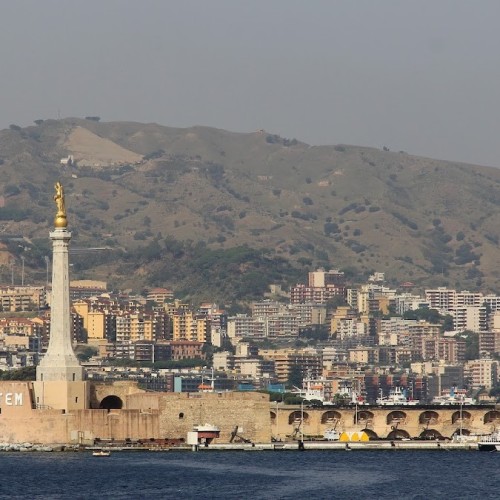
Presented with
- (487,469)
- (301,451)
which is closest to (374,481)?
(487,469)

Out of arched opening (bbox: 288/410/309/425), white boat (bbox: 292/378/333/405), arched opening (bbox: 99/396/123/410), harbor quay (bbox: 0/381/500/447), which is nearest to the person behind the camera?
harbor quay (bbox: 0/381/500/447)

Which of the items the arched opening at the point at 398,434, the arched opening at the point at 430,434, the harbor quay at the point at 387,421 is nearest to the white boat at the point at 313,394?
the harbor quay at the point at 387,421

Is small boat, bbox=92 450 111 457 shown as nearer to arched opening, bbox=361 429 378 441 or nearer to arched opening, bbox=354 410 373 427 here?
arched opening, bbox=361 429 378 441

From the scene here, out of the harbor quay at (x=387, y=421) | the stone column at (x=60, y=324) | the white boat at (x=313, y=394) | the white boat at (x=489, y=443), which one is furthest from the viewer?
the white boat at (x=313, y=394)

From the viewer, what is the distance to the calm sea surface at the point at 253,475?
82125 millimetres

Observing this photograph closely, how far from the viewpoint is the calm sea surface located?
269 ft

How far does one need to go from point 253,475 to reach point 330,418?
81.4 feet

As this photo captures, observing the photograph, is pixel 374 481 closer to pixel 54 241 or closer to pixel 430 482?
pixel 430 482

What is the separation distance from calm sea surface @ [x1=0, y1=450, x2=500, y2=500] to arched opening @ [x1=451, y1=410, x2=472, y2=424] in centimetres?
855

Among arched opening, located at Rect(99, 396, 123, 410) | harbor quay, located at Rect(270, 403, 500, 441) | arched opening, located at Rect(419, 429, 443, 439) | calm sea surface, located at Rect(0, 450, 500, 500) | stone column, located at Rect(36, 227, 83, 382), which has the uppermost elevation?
→ stone column, located at Rect(36, 227, 83, 382)

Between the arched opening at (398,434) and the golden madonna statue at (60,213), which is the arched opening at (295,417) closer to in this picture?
the arched opening at (398,434)

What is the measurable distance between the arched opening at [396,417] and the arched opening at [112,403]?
14.2m

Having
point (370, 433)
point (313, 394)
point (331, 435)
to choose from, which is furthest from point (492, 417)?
point (313, 394)

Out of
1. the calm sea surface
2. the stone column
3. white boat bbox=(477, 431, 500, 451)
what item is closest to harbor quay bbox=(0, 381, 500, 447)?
the stone column
